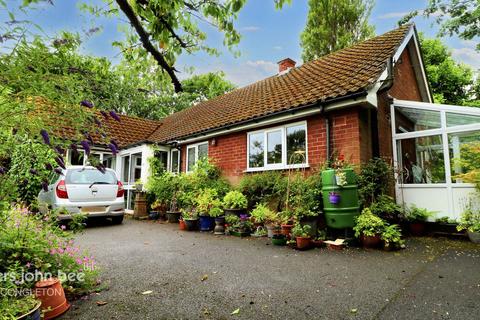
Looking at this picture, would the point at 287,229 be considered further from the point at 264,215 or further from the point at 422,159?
the point at 422,159

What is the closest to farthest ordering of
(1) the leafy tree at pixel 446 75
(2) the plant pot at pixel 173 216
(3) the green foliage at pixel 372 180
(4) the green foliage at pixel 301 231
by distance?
(4) the green foliage at pixel 301 231, (3) the green foliage at pixel 372 180, (2) the plant pot at pixel 173 216, (1) the leafy tree at pixel 446 75

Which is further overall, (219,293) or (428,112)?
(428,112)

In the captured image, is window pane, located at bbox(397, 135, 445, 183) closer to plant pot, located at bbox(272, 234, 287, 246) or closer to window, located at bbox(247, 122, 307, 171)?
window, located at bbox(247, 122, 307, 171)

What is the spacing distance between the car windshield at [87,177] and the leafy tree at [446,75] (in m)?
20.1

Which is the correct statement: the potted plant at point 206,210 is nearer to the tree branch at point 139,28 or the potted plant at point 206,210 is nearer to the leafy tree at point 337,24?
the tree branch at point 139,28

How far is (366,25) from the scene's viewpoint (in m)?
18.8

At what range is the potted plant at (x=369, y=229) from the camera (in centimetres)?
491

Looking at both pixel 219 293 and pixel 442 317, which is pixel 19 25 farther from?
pixel 442 317

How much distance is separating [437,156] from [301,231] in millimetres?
4323

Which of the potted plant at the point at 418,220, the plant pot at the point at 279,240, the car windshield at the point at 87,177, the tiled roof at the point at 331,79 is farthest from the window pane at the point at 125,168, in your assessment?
the potted plant at the point at 418,220

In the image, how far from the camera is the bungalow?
614cm

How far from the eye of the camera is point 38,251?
2.74 metres

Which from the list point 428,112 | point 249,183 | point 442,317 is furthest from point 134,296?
point 428,112

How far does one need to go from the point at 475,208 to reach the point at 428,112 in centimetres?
250
